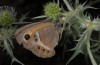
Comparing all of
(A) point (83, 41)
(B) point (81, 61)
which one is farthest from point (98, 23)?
(B) point (81, 61)

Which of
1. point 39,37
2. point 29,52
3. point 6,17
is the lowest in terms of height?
point 29,52

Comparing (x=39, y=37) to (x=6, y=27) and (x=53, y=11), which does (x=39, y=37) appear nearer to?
(x=53, y=11)

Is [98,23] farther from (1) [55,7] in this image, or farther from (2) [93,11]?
(2) [93,11]

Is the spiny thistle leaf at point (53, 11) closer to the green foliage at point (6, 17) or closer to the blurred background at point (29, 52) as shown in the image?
the green foliage at point (6, 17)

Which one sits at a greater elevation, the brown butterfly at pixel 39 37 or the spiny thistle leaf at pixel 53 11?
the spiny thistle leaf at pixel 53 11

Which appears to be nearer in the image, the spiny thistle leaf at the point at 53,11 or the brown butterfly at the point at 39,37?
the brown butterfly at the point at 39,37

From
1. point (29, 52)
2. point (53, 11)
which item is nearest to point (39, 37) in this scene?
point (53, 11)

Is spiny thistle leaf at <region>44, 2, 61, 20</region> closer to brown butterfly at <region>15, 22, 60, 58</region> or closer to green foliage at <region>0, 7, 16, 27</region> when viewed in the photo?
brown butterfly at <region>15, 22, 60, 58</region>

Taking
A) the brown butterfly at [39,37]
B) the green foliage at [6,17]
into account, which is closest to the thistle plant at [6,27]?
the green foliage at [6,17]
